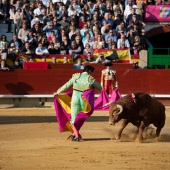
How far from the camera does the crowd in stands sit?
18.5 metres

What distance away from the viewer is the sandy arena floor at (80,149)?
894 centimetres

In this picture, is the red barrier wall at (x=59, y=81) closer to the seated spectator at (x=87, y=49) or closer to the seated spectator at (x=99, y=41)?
the seated spectator at (x=87, y=49)

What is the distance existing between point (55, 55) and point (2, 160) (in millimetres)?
9322

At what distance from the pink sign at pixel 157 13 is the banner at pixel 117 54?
2.26 meters


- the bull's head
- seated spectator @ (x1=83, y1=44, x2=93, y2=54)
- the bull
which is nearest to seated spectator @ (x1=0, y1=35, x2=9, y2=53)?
seated spectator @ (x1=83, y1=44, x2=93, y2=54)

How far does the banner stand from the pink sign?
2.26 m

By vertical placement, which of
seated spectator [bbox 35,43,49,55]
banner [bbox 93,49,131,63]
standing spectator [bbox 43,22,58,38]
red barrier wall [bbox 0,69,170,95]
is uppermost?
standing spectator [bbox 43,22,58,38]

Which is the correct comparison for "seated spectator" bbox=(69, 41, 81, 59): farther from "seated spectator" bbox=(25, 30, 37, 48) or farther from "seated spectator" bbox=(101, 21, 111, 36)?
"seated spectator" bbox=(25, 30, 37, 48)

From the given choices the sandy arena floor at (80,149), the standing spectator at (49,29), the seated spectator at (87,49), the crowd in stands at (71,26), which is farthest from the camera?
the standing spectator at (49,29)

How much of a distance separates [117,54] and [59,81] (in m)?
1.57

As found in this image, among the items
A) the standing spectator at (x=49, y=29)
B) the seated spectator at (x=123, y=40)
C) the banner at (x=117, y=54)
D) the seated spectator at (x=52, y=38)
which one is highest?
the standing spectator at (x=49, y=29)

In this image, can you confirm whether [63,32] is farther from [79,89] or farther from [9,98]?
[79,89]

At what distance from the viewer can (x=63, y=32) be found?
18.5 metres

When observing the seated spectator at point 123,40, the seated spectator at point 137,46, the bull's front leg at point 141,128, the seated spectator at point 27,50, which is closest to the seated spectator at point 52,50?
the seated spectator at point 27,50
